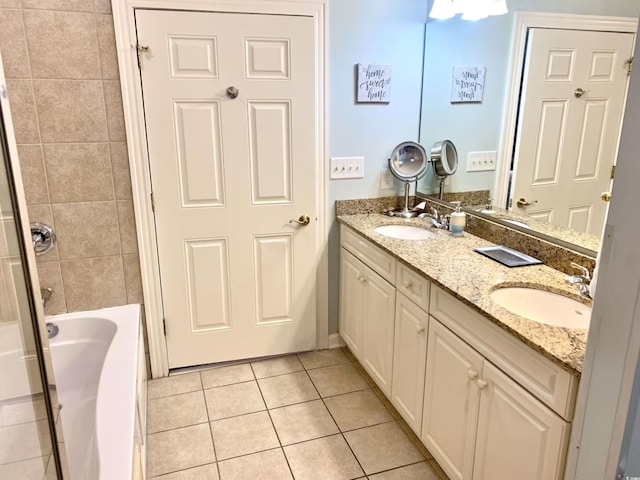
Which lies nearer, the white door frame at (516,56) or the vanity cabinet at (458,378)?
the vanity cabinet at (458,378)

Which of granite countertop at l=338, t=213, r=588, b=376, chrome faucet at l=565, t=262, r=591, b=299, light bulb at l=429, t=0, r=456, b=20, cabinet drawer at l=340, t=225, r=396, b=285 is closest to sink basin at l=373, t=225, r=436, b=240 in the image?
granite countertop at l=338, t=213, r=588, b=376

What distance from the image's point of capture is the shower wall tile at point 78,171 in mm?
2299

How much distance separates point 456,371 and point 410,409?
1.54 ft

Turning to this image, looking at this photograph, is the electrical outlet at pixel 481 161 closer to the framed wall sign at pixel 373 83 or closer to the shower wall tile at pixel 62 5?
the framed wall sign at pixel 373 83

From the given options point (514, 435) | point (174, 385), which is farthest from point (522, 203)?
point (174, 385)

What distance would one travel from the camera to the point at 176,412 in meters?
2.44

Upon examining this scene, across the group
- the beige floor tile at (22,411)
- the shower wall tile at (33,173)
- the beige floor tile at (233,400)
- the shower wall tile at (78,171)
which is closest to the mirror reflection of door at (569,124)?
the beige floor tile at (233,400)

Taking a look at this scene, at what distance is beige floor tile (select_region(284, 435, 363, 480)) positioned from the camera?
2.02 metres

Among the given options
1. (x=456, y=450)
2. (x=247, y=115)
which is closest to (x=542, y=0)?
(x=247, y=115)

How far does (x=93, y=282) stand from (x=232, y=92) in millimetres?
1241

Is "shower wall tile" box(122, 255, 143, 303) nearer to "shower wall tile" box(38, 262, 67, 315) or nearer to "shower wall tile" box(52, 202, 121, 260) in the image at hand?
"shower wall tile" box(52, 202, 121, 260)

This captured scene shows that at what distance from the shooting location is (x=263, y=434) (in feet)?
7.45

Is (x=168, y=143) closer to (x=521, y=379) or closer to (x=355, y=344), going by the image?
(x=355, y=344)

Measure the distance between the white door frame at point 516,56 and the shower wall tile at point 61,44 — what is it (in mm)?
1965
